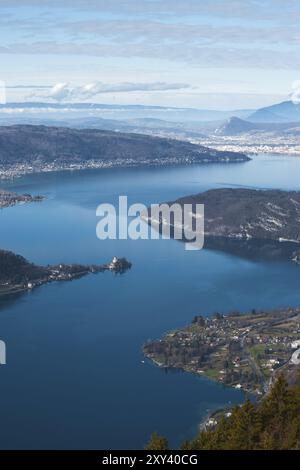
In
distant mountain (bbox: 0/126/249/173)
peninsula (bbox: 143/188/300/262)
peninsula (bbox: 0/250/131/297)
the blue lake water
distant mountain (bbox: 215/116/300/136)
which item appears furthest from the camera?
distant mountain (bbox: 215/116/300/136)

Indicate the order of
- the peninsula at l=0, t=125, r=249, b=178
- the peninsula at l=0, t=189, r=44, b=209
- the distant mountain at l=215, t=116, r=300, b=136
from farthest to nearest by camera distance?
the distant mountain at l=215, t=116, r=300, b=136 → the peninsula at l=0, t=125, r=249, b=178 → the peninsula at l=0, t=189, r=44, b=209

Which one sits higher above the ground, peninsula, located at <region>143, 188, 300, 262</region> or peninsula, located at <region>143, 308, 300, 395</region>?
peninsula, located at <region>143, 188, 300, 262</region>

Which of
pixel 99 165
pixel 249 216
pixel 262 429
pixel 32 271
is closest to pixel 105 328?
pixel 32 271

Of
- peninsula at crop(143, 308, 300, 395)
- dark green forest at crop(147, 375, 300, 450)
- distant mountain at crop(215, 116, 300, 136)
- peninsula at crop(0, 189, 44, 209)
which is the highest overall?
distant mountain at crop(215, 116, 300, 136)

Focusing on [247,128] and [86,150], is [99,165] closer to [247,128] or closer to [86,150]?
[86,150]

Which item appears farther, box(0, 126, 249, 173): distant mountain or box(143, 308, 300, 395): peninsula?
box(0, 126, 249, 173): distant mountain

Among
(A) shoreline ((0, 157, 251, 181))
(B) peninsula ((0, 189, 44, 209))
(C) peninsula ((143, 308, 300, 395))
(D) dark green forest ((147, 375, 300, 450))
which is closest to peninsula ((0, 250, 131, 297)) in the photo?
(C) peninsula ((143, 308, 300, 395))

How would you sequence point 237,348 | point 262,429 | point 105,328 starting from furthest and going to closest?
point 105,328, point 237,348, point 262,429

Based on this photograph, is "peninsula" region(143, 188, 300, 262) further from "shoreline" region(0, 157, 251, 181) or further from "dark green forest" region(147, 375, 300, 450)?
"dark green forest" region(147, 375, 300, 450)
